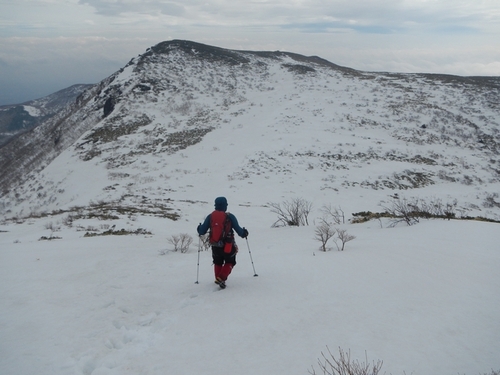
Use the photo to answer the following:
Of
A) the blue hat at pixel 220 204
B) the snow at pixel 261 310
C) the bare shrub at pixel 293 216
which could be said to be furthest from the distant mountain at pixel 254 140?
the blue hat at pixel 220 204

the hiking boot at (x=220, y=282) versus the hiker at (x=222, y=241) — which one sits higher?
the hiker at (x=222, y=241)

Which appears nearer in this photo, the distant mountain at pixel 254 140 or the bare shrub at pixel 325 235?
the bare shrub at pixel 325 235

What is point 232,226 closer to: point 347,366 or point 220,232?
point 220,232

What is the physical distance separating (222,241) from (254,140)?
2692cm

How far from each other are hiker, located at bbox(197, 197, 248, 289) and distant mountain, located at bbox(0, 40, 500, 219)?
1039 centimetres

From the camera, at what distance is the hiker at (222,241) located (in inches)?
223

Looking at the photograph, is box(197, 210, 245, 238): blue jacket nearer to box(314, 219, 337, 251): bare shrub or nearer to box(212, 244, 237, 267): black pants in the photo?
box(212, 244, 237, 267): black pants

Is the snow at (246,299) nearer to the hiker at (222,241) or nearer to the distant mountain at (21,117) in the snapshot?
the hiker at (222,241)

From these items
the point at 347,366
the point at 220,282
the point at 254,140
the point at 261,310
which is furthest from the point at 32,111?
the point at 347,366

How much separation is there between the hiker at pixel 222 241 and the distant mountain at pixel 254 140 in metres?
10.4

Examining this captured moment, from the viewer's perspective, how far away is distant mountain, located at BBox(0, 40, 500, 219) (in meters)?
23.2

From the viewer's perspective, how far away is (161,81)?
155 feet

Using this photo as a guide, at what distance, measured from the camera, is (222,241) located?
571 cm

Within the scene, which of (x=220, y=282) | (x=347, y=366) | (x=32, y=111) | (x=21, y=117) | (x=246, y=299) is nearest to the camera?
(x=347, y=366)
